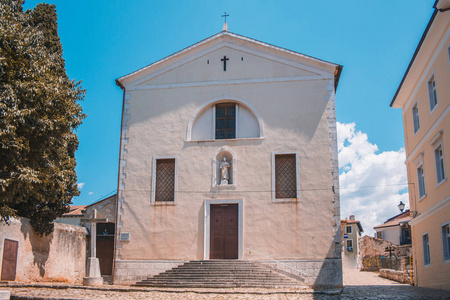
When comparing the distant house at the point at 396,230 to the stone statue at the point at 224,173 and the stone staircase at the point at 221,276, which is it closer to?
the stone statue at the point at 224,173

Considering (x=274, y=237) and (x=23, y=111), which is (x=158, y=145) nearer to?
(x=274, y=237)

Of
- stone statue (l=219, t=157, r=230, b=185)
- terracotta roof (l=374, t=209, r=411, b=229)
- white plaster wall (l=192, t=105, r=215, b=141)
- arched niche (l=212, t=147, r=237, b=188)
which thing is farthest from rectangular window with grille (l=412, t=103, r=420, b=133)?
terracotta roof (l=374, t=209, r=411, b=229)

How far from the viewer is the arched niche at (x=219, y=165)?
20.3m

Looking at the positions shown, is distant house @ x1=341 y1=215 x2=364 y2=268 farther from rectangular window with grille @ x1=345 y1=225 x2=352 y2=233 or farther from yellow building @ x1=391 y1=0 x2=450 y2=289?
yellow building @ x1=391 y1=0 x2=450 y2=289

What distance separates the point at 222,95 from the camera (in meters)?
21.3

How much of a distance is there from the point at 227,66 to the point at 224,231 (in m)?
7.02

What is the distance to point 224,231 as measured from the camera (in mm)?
19984

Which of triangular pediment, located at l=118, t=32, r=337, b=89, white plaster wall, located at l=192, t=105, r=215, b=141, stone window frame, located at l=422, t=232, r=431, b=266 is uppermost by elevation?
triangular pediment, located at l=118, t=32, r=337, b=89

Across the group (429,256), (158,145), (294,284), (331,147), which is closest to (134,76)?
(158,145)

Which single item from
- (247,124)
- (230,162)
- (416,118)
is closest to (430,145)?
(416,118)

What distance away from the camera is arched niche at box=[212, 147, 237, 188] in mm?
20328

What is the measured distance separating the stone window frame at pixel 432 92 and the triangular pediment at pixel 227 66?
397 cm

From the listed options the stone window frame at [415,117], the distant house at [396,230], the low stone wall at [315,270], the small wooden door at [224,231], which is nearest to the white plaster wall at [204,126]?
the small wooden door at [224,231]

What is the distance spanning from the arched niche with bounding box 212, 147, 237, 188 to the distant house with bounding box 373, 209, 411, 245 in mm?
34952
